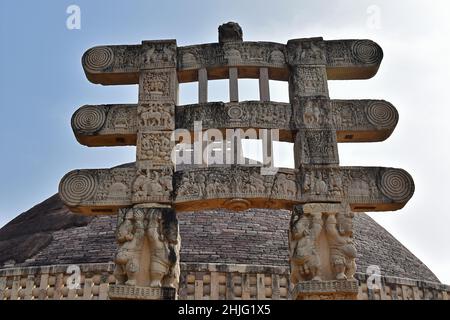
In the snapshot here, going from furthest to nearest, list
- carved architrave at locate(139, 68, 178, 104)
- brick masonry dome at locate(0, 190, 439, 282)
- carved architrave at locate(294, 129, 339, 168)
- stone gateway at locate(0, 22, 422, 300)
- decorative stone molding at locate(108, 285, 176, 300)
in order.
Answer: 1. brick masonry dome at locate(0, 190, 439, 282)
2. carved architrave at locate(139, 68, 178, 104)
3. carved architrave at locate(294, 129, 339, 168)
4. stone gateway at locate(0, 22, 422, 300)
5. decorative stone molding at locate(108, 285, 176, 300)

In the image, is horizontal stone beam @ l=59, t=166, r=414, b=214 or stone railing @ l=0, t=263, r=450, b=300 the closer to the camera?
horizontal stone beam @ l=59, t=166, r=414, b=214

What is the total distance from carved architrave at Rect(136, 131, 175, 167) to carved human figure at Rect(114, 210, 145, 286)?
2.45 ft

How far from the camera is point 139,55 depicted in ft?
26.5

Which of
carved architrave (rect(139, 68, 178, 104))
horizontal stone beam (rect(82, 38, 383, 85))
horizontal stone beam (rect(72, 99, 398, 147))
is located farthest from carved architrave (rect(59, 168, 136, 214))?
horizontal stone beam (rect(82, 38, 383, 85))

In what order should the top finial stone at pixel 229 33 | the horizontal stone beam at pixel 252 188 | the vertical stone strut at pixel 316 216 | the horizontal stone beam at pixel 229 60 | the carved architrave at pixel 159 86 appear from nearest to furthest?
the vertical stone strut at pixel 316 216, the horizontal stone beam at pixel 252 188, the carved architrave at pixel 159 86, the horizontal stone beam at pixel 229 60, the top finial stone at pixel 229 33

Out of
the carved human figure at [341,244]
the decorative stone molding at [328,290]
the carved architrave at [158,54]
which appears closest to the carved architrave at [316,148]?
the carved human figure at [341,244]

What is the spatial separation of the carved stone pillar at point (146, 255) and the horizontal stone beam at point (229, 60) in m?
2.12

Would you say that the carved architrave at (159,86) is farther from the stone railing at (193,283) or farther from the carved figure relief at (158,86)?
the stone railing at (193,283)

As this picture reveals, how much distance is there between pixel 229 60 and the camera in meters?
7.87

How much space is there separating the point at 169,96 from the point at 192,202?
5.27ft

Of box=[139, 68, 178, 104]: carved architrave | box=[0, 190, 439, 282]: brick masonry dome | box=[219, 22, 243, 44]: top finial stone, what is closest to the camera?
box=[139, 68, 178, 104]: carved architrave

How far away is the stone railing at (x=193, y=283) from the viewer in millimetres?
10250

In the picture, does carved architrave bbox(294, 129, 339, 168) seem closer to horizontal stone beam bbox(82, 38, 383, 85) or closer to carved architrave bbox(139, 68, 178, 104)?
horizontal stone beam bbox(82, 38, 383, 85)

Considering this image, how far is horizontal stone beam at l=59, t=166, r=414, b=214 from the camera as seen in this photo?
7094 mm
